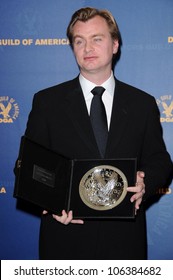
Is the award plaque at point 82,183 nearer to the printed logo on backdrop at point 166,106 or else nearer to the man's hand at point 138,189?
the man's hand at point 138,189

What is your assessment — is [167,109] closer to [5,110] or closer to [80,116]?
[80,116]

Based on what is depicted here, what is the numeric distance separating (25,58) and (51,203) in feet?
3.68

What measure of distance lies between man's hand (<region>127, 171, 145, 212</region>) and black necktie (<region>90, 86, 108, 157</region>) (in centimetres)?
18

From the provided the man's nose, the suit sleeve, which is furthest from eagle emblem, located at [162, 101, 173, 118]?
the man's nose

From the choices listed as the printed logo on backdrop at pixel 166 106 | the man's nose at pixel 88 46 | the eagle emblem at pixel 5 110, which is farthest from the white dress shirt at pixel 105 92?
the eagle emblem at pixel 5 110

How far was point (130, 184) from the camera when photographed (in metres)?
1.67

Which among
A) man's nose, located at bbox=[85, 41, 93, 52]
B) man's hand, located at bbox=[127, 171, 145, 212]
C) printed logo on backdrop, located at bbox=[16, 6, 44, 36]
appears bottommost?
man's hand, located at bbox=[127, 171, 145, 212]

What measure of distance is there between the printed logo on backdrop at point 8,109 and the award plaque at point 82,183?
2.98 feet

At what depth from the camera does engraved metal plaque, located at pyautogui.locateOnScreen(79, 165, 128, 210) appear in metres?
1.67

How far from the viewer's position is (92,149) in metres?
1.81

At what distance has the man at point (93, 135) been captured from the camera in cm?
183

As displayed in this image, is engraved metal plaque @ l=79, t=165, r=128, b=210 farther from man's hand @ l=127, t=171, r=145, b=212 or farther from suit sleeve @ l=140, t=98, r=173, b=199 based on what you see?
suit sleeve @ l=140, t=98, r=173, b=199
